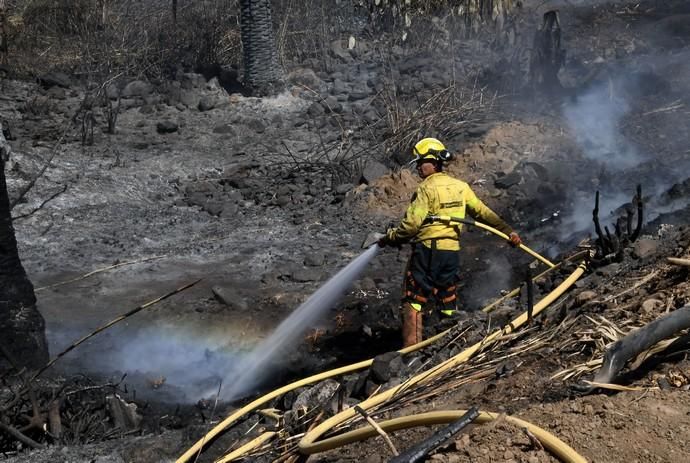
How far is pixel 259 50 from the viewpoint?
14016mm

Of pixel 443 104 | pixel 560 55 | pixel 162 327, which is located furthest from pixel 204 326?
pixel 560 55

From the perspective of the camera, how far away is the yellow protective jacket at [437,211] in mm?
6293

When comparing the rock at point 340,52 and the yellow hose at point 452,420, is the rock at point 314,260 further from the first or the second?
the rock at point 340,52

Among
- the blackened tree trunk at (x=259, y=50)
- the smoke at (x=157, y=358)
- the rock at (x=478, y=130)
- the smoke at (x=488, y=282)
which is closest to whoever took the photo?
the smoke at (x=157, y=358)

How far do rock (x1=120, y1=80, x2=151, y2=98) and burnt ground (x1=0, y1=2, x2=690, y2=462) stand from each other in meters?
0.05

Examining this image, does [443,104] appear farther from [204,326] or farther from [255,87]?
[204,326]

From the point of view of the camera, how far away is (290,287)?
27.5ft

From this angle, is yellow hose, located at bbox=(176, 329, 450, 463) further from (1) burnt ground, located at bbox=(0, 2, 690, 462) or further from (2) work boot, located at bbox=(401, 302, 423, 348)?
(2) work boot, located at bbox=(401, 302, 423, 348)

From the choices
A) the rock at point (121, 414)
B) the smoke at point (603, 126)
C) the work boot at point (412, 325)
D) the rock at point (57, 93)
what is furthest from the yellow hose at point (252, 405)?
the rock at point (57, 93)

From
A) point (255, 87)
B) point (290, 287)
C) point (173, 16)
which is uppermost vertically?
point (173, 16)

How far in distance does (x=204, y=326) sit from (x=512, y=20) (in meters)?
12.4

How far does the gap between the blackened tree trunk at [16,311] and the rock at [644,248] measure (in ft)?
14.8

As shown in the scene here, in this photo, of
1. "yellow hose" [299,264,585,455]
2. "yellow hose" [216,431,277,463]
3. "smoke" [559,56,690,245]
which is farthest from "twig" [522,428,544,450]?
"smoke" [559,56,690,245]

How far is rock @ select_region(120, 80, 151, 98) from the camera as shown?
1379 cm
